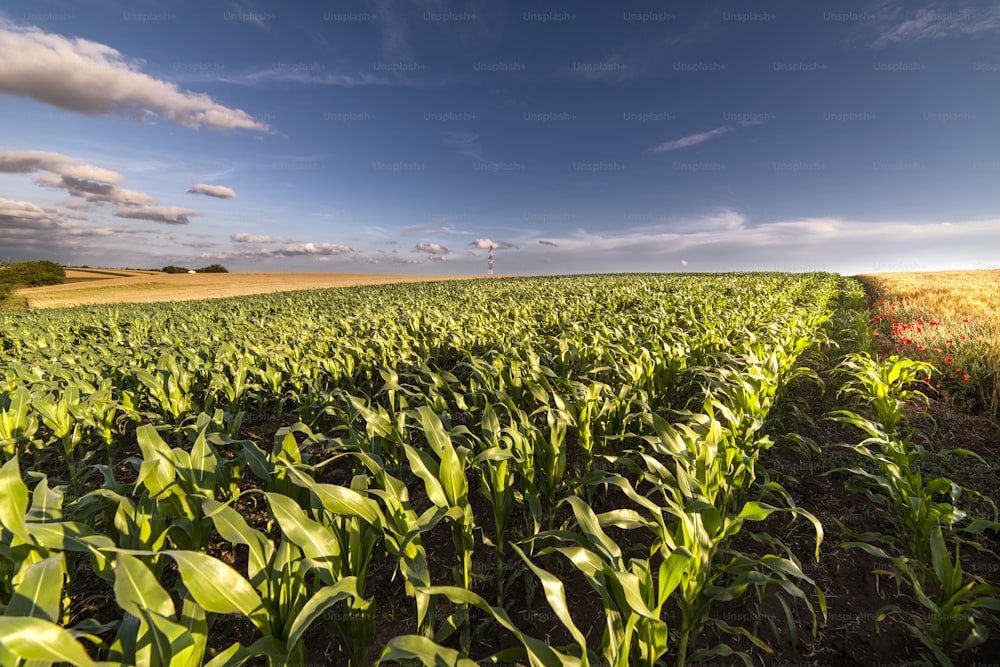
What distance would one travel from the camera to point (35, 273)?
165 feet

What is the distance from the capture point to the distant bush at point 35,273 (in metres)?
48.2

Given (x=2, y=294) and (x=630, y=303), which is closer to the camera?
(x=630, y=303)

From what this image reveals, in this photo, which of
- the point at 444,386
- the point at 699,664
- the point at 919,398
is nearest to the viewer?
the point at 699,664

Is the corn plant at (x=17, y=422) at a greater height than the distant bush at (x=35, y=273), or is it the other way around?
the distant bush at (x=35, y=273)

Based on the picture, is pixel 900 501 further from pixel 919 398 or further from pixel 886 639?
pixel 919 398

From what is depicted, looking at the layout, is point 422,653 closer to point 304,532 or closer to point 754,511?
point 304,532

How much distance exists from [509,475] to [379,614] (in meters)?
1.07

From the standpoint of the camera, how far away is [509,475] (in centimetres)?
251

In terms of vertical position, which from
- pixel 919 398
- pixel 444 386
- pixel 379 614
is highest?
pixel 444 386

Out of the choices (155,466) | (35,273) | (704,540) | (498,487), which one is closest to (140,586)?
(155,466)

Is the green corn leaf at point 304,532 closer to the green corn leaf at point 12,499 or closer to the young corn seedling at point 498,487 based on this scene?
the young corn seedling at point 498,487

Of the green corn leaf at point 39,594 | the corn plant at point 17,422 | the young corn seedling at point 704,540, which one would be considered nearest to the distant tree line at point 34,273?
the corn plant at point 17,422

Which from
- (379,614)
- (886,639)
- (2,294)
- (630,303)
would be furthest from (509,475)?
(2,294)

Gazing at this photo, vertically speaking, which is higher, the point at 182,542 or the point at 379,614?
the point at 182,542
